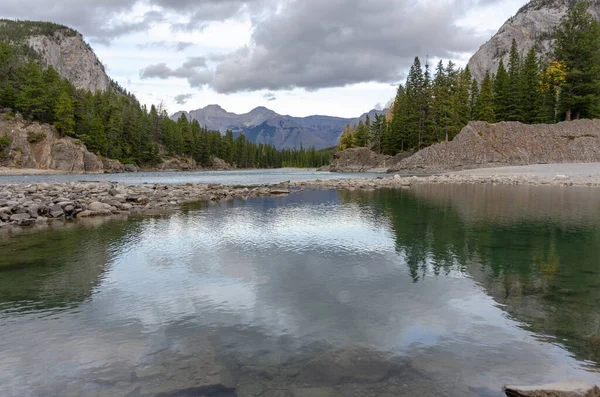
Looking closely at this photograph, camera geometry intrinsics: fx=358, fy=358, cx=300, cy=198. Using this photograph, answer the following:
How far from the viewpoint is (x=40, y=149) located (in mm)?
80438

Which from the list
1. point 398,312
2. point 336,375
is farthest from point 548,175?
point 336,375

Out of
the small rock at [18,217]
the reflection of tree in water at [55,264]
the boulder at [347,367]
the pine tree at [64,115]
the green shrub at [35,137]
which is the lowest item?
the boulder at [347,367]

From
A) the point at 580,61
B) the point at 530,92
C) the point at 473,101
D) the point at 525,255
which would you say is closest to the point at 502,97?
the point at 530,92

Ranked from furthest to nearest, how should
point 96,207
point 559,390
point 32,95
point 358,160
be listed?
point 358,160, point 32,95, point 96,207, point 559,390

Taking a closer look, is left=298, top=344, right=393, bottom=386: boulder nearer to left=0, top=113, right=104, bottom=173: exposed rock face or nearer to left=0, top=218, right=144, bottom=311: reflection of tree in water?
left=0, top=218, right=144, bottom=311: reflection of tree in water

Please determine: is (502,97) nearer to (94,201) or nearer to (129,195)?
(129,195)

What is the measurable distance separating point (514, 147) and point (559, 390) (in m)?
68.1

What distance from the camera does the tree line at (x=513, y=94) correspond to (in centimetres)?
6169

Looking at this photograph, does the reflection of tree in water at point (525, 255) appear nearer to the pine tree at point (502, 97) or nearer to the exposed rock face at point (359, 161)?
the pine tree at point (502, 97)

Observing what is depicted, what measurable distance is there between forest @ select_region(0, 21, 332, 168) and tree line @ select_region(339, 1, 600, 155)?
74.1 meters

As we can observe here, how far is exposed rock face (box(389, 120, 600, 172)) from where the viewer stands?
186 ft

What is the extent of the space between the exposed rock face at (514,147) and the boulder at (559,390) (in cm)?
6479

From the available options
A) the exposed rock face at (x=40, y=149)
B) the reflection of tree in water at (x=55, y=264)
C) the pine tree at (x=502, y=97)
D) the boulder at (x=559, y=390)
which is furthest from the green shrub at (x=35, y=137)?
the pine tree at (x=502, y=97)

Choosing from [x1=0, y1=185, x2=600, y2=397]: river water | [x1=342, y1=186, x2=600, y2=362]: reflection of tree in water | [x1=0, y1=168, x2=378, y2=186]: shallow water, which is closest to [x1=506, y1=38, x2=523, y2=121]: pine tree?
[x1=0, y1=168, x2=378, y2=186]: shallow water
